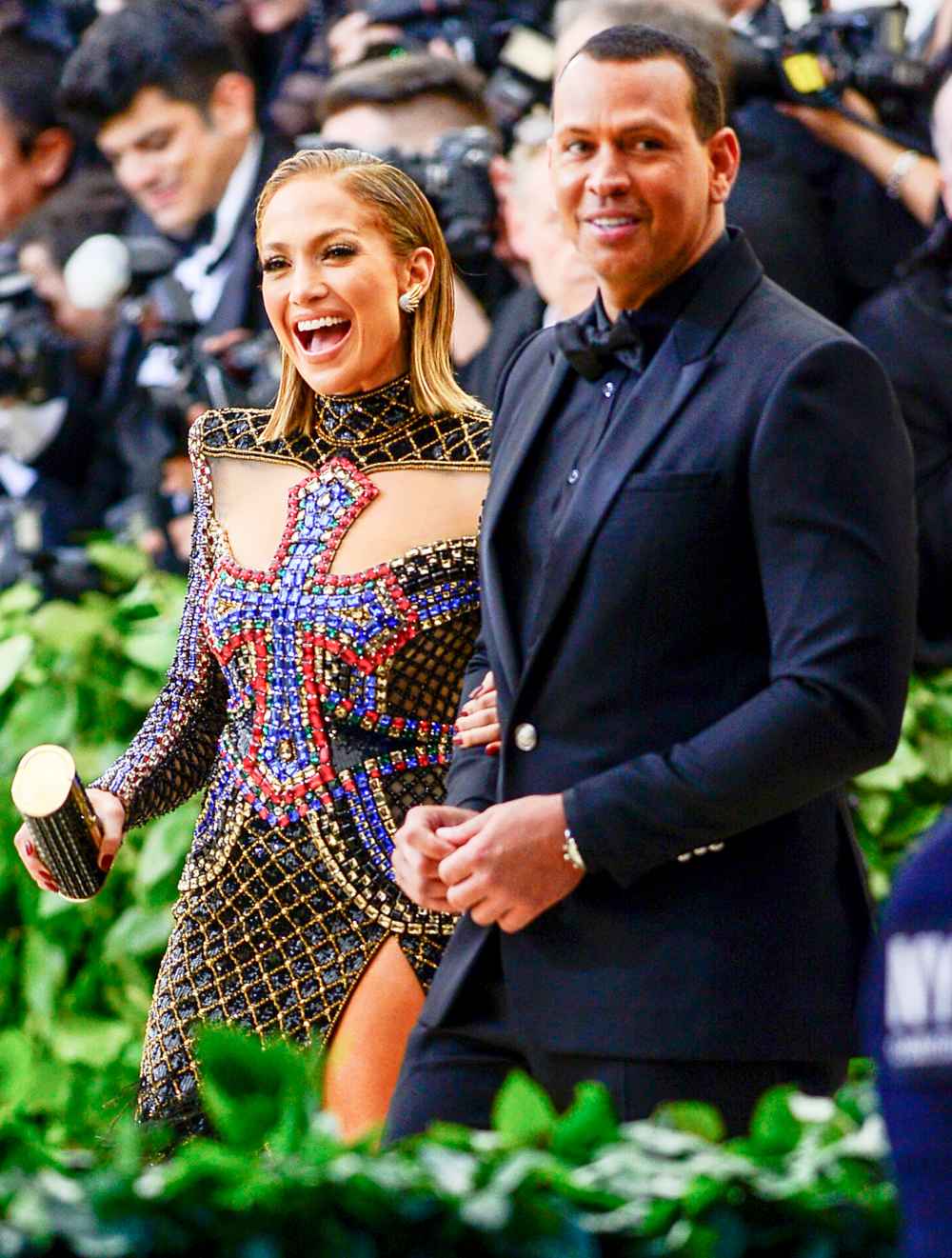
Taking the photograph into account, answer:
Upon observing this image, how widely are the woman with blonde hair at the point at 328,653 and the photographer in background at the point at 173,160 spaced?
9.26 ft

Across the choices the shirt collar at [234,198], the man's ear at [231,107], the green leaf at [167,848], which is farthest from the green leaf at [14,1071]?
the man's ear at [231,107]

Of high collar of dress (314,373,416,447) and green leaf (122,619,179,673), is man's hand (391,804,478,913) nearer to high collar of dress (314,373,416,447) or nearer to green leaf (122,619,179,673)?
high collar of dress (314,373,416,447)

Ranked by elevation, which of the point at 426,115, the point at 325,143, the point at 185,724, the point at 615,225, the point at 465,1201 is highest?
the point at 426,115

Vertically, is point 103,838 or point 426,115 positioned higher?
point 426,115

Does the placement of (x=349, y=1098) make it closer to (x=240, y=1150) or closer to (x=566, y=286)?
(x=240, y=1150)

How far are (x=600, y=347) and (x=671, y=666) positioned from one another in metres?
0.37

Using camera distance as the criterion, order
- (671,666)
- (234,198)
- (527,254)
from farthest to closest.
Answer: (234,198), (527,254), (671,666)

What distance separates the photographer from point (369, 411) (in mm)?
3025

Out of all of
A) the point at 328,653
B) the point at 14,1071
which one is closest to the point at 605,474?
the point at 328,653

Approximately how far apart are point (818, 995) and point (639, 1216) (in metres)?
0.64

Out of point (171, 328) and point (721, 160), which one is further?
point (171, 328)

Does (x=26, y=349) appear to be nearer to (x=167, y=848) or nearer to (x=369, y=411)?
(x=167, y=848)

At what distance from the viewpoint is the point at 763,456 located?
2.28 meters

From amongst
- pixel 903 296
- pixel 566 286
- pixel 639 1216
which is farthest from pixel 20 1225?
pixel 903 296
